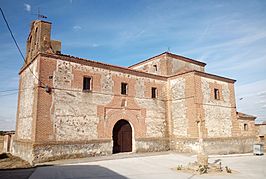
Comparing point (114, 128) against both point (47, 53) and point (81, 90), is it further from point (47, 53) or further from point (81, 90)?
point (47, 53)

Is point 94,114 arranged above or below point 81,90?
below

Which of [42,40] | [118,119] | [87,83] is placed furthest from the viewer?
[118,119]

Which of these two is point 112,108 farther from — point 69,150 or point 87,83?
point 69,150

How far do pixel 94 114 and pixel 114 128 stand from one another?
7.49 ft

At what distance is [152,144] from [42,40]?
11057 mm

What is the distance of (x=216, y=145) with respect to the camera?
57.5 ft

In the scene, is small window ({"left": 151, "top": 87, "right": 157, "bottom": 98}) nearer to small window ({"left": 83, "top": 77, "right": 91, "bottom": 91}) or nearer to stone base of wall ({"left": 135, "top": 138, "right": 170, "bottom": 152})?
stone base of wall ({"left": 135, "top": 138, "right": 170, "bottom": 152})

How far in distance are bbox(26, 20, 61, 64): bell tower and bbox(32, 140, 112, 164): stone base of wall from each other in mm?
5865

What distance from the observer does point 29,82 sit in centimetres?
1505

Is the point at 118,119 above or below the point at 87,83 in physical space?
below

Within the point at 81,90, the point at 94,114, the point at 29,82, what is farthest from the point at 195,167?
the point at 29,82

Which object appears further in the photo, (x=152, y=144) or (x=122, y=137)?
(x=152, y=144)

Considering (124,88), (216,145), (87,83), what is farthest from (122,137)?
(216,145)

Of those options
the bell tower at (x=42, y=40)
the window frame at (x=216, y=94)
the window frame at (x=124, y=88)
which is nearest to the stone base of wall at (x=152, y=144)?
the window frame at (x=124, y=88)
